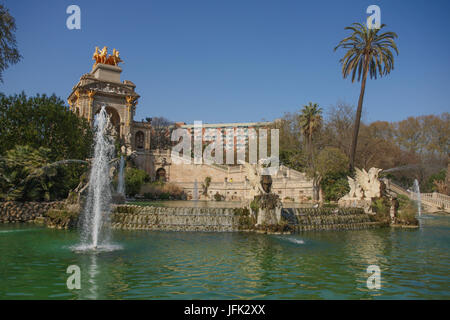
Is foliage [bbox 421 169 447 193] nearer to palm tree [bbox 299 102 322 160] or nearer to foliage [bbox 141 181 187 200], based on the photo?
palm tree [bbox 299 102 322 160]

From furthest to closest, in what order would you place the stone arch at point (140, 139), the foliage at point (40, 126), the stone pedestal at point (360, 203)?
the stone arch at point (140, 139) → the foliage at point (40, 126) → the stone pedestal at point (360, 203)

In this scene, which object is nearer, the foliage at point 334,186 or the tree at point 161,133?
the foliage at point 334,186

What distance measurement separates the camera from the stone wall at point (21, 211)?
687 inches

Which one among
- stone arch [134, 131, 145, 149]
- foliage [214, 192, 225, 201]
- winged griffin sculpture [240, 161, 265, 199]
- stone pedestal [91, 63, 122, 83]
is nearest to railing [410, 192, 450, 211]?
foliage [214, 192, 225, 201]

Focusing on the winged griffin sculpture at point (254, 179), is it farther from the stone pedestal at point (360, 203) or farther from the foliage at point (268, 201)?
the stone pedestal at point (360, 203)

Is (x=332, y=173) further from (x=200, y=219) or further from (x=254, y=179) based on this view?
(x=200, y=219)

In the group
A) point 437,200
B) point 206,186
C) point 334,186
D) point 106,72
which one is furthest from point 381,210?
point 106,72

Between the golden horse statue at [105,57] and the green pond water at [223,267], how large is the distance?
52.0 metres

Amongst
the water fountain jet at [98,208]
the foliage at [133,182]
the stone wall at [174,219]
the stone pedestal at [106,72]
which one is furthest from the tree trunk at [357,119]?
the stone pedestal at [106,72]

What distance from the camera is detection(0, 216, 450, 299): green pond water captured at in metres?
6.45

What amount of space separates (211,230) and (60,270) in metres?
8.37

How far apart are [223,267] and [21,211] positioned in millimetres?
13784

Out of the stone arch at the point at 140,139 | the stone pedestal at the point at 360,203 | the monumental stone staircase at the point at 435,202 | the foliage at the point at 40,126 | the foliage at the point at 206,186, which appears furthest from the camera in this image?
the stone arch at the point at 140,139
